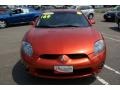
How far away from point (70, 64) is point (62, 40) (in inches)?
28.7

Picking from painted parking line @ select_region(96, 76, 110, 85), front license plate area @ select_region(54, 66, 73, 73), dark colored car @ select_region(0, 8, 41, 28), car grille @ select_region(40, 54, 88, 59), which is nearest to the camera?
front license plate area @ select_region(54, 66, 73, 73)

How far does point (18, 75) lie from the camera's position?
21.5 ft

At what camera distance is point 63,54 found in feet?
18.1

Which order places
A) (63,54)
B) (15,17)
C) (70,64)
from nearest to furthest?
(70,64) → (63,54) → (15,17)

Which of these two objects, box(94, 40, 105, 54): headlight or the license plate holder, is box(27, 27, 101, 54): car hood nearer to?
box(94, 40, 105, 54): headlight

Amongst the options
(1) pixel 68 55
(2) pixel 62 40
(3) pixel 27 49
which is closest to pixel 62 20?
(2) pixel 62 40

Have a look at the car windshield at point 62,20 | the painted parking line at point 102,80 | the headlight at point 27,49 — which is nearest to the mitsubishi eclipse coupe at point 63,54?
the headlight at point 27,49

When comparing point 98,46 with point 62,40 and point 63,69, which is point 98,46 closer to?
point 62,40

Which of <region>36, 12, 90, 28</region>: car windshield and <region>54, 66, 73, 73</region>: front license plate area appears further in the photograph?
<region>36, 12, 90, 28</region>: car windshield

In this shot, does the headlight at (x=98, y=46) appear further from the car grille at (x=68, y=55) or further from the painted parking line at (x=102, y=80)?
the painted parking line at (x=102, y=80)

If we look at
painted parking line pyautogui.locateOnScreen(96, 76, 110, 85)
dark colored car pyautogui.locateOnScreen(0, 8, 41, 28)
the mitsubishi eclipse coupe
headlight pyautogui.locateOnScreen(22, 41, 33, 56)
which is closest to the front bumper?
the mitsubishi eclipse coupe

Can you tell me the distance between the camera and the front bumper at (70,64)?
17.8 ft

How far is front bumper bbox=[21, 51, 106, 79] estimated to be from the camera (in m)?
5.43
